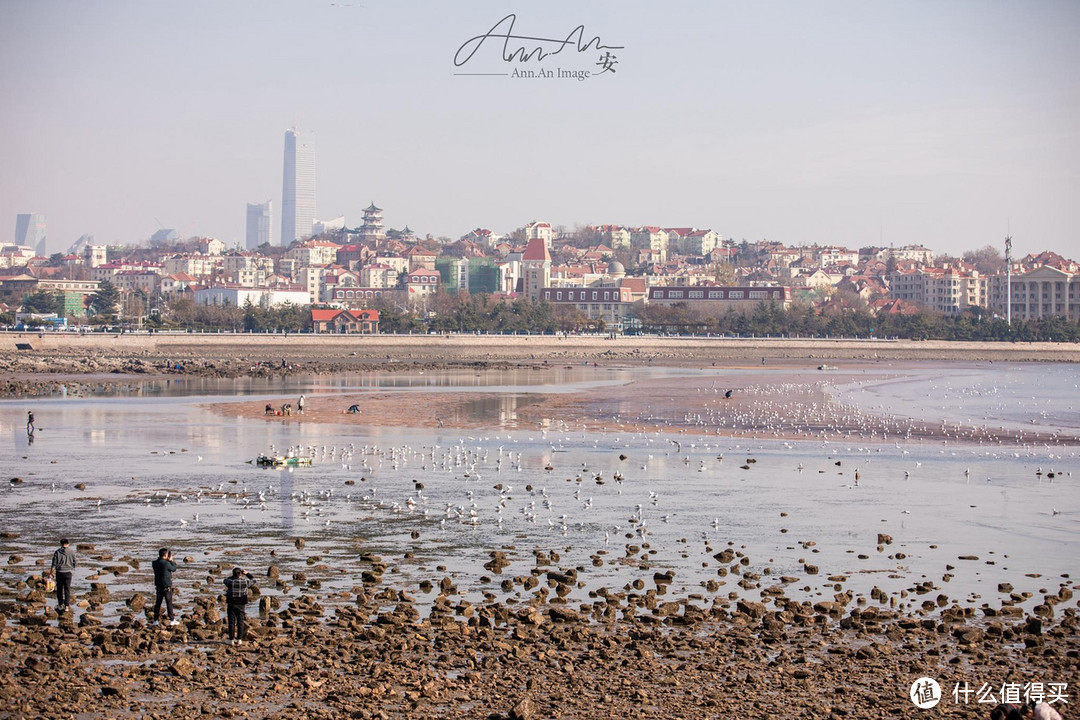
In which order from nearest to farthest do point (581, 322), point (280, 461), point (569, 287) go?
point (280, 461) < point (581, 322) < point (569, 287)

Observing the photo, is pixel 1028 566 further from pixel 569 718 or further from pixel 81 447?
pixel 81 447

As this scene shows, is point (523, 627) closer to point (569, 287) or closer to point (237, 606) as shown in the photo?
point (237, 606)

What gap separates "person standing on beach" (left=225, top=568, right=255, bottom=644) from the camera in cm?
1118

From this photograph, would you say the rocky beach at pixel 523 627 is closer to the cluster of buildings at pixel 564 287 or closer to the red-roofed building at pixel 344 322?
the red-roofed building at pixel 344 322

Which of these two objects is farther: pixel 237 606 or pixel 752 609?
pixel 752 609

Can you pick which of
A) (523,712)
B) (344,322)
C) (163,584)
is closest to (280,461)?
(163,584)

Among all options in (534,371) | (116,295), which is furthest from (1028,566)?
(116,295)

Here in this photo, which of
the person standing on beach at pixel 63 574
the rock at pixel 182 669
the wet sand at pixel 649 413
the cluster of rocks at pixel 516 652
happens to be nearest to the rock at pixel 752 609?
the cluster of rocks at pixel 516 652

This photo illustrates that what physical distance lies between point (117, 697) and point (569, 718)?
3.77 meters

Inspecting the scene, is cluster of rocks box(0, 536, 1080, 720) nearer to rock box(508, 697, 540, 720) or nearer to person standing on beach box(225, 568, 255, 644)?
rock box(508, 697, 540, 720)

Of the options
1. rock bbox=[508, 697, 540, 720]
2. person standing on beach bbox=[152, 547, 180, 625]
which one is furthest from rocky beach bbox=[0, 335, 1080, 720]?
person standing on beach bbox=[152, 547, 180, 625]

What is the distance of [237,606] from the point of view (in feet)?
37.0

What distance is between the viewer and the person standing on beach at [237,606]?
36.7ft

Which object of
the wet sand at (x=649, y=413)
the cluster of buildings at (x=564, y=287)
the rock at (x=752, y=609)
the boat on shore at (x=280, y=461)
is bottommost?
the rock at (x=752, y=609)
